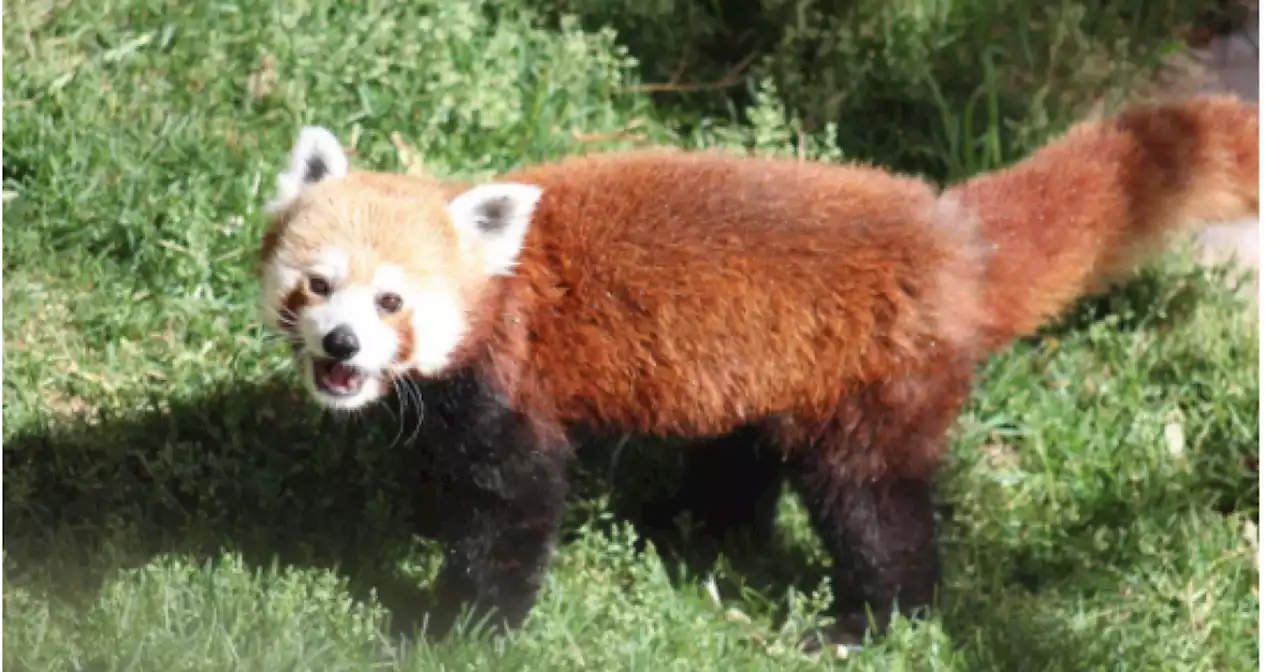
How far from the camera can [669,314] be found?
3801mm

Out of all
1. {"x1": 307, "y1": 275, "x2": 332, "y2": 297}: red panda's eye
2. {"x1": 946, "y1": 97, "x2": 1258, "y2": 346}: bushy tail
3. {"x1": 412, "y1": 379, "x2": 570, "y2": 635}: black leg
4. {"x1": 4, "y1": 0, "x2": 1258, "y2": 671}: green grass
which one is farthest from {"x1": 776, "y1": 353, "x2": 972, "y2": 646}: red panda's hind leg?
{"x1": 307, "y1": 275, "x2": 332, "y2": 297}: red panda's eye

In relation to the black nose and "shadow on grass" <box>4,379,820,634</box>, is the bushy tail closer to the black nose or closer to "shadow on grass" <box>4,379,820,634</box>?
"shadow on grass" <box>4,379,820,634</box>

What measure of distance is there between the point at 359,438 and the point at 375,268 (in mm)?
957

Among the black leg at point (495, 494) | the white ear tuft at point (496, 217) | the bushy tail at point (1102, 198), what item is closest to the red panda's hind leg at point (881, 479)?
the bushy tail at point (1102, 198)

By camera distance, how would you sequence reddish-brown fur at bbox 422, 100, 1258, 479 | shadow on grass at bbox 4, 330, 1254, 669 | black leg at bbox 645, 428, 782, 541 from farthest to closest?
black leg at bbox 645, 428, 782, 541 < shadow on grass at bbox 4, 330, 1254, 669 < reddish-brown fur at bbox 422, 100, 1258, 479

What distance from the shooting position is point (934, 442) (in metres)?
3.92

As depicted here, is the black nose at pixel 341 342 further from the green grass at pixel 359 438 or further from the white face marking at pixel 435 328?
the green grass at pixel 359 438

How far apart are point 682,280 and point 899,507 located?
759mm

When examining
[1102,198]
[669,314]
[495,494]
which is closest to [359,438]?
[495,494]

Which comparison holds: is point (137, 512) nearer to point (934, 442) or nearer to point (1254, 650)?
point (934, 442)

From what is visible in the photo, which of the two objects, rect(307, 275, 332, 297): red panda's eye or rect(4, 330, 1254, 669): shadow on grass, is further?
rect(4, 330, 1254, 669): shadow on grass

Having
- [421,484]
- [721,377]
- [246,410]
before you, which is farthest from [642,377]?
[246,410]

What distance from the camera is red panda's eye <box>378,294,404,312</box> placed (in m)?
3.59

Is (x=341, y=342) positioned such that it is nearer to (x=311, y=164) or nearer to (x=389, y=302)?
(x=389, y=302)
